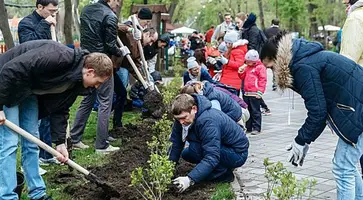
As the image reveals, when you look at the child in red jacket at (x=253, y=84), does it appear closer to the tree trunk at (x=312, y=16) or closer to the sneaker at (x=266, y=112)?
the sneaker at (x=266, y=112)

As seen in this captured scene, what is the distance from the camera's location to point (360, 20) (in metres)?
4.95

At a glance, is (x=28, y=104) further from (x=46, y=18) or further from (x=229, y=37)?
(x=229, y=37)

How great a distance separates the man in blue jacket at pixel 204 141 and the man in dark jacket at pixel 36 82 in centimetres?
101

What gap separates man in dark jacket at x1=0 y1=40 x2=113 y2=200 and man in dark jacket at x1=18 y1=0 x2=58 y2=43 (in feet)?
5.75

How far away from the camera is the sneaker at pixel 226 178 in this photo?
223 inches

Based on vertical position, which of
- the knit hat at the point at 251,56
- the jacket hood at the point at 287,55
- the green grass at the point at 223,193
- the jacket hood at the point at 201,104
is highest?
the jacket hood at the point at 287,55

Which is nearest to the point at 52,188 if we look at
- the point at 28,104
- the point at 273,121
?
the point at 28,104

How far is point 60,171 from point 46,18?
5.97 feet

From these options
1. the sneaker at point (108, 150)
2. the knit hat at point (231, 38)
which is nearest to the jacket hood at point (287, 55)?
the sneaker at point (108, 150)

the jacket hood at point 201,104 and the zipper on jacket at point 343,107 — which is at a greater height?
the zipper on jacket at point 343,107

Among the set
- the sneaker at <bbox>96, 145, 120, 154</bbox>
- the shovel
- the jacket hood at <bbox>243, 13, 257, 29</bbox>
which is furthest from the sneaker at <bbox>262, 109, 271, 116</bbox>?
the shovel

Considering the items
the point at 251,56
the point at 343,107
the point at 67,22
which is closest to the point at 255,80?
the point at 251,56

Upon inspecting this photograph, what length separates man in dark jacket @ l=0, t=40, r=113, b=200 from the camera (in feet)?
13.4

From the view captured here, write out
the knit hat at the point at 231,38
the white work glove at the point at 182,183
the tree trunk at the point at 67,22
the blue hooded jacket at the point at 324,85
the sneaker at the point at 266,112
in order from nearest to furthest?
1. the blue hooded jacket at the point at 324,85
2. the white work glove at the point at 182,183
3. the knit hat at the point at 231,38
4. the sneaker at the point at 266,112
5. the tree trunk at the point at 67,22
